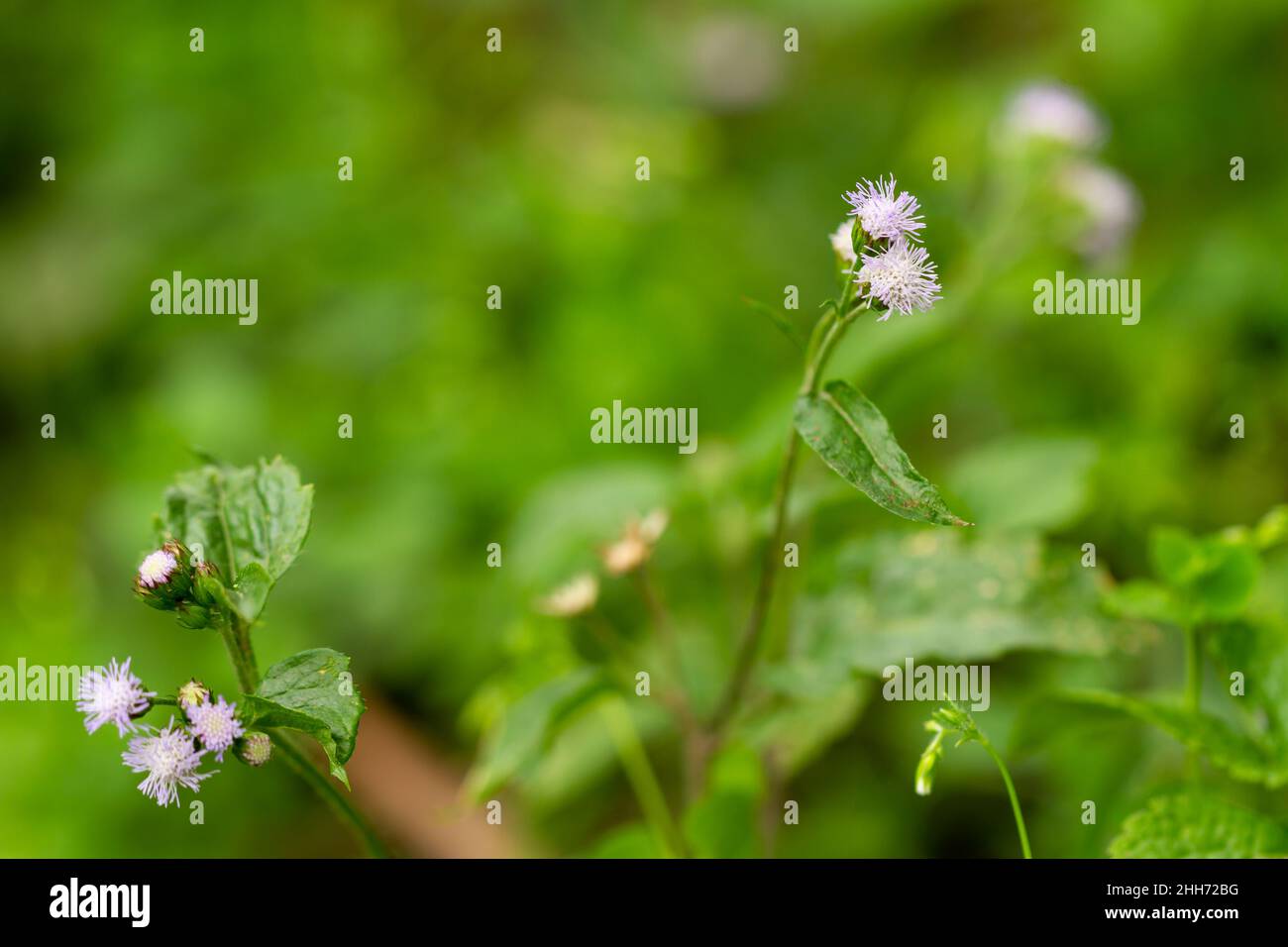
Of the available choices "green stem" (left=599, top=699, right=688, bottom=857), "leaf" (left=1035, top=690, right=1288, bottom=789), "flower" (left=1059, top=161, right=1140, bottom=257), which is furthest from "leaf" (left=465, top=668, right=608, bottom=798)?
"flower" (left=1059, top=161, right=1140, bottom=257)

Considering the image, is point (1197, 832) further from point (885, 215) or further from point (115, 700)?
point (115, 700)

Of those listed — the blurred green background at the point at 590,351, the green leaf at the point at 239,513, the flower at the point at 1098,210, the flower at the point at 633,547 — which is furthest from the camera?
the flower at the point at 1098,210

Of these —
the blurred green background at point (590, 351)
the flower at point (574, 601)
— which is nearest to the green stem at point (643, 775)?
the blurred green background at point (590, 351)

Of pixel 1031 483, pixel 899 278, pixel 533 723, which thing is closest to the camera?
pixel 899 278

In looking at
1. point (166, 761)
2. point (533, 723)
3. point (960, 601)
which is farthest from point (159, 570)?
point (960, 601)

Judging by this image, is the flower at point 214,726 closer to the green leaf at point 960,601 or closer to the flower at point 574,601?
the flower at point 574,601

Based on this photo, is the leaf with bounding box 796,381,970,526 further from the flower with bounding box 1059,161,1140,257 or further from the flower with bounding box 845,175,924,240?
the flower with bounding box 1059,161,1140,257
